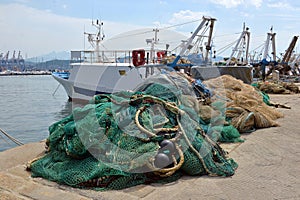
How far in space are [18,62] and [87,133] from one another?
480 feet

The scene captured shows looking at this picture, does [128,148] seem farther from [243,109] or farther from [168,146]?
[243,109]

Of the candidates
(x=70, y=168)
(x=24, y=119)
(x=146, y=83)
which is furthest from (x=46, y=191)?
(x=24, y=119)

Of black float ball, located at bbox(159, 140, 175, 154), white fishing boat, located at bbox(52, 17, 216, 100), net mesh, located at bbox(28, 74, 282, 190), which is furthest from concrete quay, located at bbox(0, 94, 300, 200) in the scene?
white fishing boat, located at bbox(52, 17, 216, 100)

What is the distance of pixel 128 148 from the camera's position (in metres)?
3.53

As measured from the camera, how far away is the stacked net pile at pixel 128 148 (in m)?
3.38

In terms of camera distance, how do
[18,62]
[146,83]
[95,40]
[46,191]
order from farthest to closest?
[18,62]
[95,40]
[146,83]
[46,191]

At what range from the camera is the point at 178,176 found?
11.7ft

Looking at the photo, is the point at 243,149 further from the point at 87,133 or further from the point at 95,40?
the point at 95,40

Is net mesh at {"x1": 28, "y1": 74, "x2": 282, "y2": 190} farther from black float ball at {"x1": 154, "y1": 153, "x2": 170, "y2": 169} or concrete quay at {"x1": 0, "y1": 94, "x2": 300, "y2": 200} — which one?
concrete quay at {"x1": 0, "y1": 94, "x2": 300, "y2": 200}

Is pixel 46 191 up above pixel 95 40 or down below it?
below

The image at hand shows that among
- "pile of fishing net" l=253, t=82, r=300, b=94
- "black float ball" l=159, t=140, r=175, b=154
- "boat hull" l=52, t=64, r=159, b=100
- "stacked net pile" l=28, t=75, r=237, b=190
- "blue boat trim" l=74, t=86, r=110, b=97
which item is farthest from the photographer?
"blue boat trim" l=74, t=86, r=110, b=97

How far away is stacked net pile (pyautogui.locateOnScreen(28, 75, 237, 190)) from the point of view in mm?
3381

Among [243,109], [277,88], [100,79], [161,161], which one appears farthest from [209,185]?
[100,79]

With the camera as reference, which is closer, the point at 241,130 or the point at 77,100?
the point at 241,130
